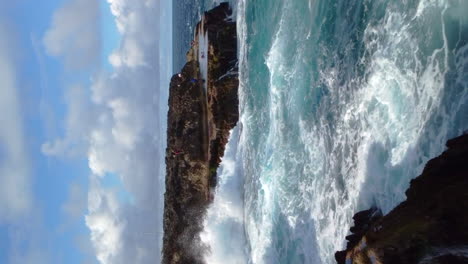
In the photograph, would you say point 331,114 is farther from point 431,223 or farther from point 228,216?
point 228,216

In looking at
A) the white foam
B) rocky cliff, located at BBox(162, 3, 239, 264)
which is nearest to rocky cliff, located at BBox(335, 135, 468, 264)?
rocky cliff, located at BBox(162, 3, 239, 264)

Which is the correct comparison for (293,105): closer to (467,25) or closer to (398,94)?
(398,94)

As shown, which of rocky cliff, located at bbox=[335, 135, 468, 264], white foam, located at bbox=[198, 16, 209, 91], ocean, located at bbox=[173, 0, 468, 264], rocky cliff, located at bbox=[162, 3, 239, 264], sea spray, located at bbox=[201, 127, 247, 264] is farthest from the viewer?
white foam, located at bbox=[198, 16, 209, 91]

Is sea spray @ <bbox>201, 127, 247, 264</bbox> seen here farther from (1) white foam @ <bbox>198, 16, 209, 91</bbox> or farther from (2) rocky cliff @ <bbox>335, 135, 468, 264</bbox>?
(2) rocky cliff @ <bbox>335, 135, 468, 264</bbox>

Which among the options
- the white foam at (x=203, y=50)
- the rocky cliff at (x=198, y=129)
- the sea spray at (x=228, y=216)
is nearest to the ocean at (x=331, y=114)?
the sea spray at (x=228, y=216)

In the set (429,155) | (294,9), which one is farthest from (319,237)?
(294,9)

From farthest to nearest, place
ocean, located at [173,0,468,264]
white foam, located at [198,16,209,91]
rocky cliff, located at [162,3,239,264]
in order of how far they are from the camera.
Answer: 1. white foam, located at [198,16,209,91]
2. rocky cliff, located at [162,3,239,264]
3. ocean, located at [173,0,468,264]

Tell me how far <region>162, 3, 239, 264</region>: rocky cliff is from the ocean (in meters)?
2.14

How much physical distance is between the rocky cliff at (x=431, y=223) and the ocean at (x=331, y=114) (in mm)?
1044

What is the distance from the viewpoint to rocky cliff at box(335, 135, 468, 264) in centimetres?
848

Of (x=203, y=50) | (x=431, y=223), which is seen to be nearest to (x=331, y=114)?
(x=431, y=223)

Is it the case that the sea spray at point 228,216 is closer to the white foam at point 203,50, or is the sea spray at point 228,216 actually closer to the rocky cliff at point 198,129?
the rocky cliff at point 198,129

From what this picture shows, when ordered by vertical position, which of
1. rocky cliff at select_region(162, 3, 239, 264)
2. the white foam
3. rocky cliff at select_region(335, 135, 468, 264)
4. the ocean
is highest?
the white foam

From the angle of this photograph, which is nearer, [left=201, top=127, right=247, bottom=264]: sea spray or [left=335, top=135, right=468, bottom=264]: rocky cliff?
[left=335, top=135, right=468, bottom=264]: rocky cliff
